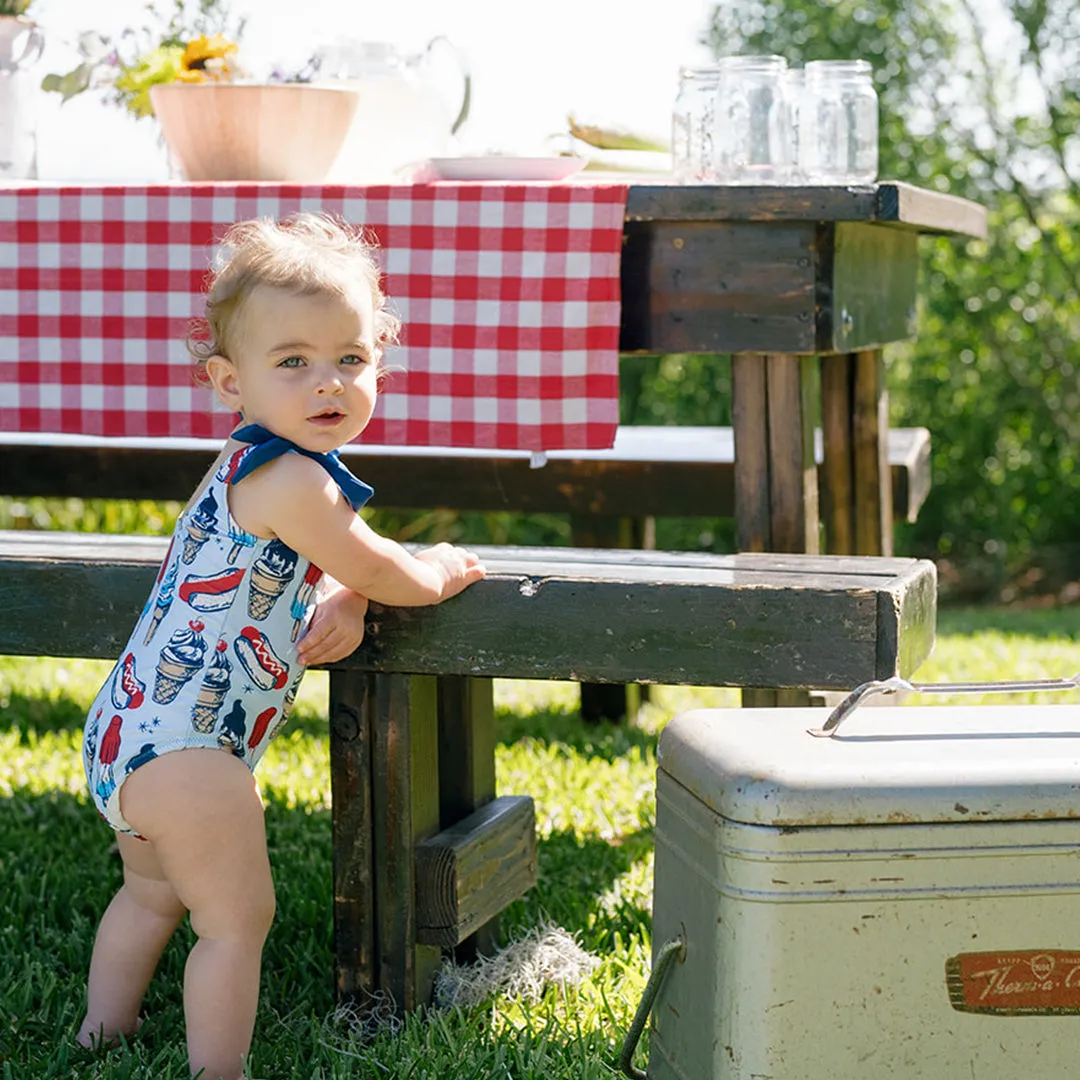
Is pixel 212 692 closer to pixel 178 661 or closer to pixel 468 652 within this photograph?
pixel 178 661

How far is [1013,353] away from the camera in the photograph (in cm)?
759

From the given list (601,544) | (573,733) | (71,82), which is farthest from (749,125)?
(573,733)

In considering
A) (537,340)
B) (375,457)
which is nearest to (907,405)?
(375,457)

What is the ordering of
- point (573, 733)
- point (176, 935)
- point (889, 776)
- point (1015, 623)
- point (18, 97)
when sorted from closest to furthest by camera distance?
1. point (889, 776)
2. point (176, 935)
3. point (18, 97)
4. point (573, 733)
5. point (1015, 623)

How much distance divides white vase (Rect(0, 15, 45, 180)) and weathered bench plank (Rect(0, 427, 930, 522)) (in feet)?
2.78

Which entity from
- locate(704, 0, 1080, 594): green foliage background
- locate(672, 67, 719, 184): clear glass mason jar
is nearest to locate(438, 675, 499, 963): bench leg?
locate(672, 67, 719, 184): clear glass mason jar

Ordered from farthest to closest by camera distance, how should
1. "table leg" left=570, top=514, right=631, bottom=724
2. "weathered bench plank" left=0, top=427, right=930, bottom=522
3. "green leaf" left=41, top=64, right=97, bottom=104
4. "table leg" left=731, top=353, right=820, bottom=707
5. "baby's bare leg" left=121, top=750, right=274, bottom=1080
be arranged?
"table leg" left=570, top=514, right=631, bottom=724 → "weathered bench plank" left=0, top=427, right=930, bottom=522 → "green leaf" left=41, top=64, right=97, bottom=104 → "table leg" left=731, top=353, right=820, bottom=707 → "baby's bare leg" left=121, top=750, right=274, bottom=1080

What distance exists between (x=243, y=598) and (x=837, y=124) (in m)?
1.35

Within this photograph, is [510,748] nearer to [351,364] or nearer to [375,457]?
[375,457]

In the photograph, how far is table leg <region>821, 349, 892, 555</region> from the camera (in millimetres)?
3414

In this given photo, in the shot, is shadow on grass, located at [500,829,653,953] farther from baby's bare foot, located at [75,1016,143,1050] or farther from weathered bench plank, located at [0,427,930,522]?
weathered bench plank, located at [0,427,930,522]

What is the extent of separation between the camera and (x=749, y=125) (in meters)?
2.63

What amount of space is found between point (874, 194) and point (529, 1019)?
3.97 ft

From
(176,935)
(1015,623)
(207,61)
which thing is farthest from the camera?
(1015,623)
